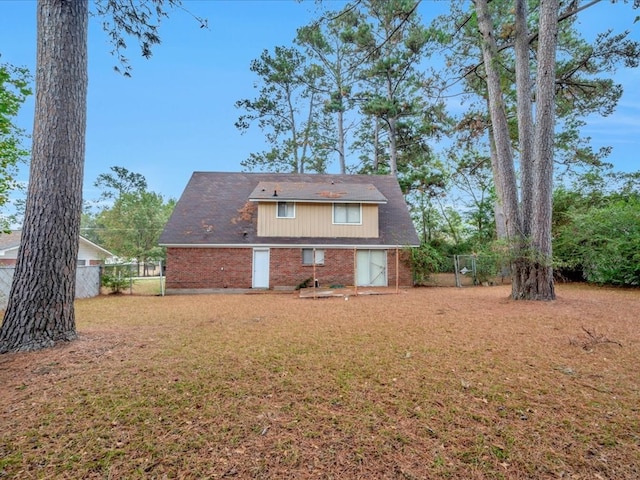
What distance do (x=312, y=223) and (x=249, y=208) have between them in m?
3.54

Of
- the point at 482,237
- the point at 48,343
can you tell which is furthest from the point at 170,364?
the point at 482,237

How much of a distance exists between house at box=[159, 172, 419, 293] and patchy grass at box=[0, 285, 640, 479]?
8638mm

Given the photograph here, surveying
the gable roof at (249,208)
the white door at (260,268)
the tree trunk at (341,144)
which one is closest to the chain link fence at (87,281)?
the gable roof at (249,208)

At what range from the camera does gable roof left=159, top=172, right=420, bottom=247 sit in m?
14.0

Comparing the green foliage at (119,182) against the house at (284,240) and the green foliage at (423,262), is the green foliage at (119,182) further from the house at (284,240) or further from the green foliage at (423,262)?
the green foliage at (423,262)

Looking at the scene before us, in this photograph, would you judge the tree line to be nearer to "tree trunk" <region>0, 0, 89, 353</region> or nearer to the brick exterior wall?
"tree trunk" <region>0, 0, 89, 353</region>

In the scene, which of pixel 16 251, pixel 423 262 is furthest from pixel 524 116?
pixel 16 251

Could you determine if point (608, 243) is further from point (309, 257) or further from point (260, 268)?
point (260, 268)

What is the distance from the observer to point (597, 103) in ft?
41.2

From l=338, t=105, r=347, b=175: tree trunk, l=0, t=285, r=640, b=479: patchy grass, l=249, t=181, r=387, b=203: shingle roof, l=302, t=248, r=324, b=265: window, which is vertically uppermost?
l=338, t=105, r=347, b=175: tree trunk

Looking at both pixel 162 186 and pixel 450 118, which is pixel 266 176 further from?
pixel 162 186

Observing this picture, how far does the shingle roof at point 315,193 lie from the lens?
1441cm

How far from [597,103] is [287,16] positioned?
1347 cm

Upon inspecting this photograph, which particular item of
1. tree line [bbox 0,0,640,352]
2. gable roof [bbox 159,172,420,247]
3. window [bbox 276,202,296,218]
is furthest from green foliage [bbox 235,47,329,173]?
window [bbox 276,202,296,218]
